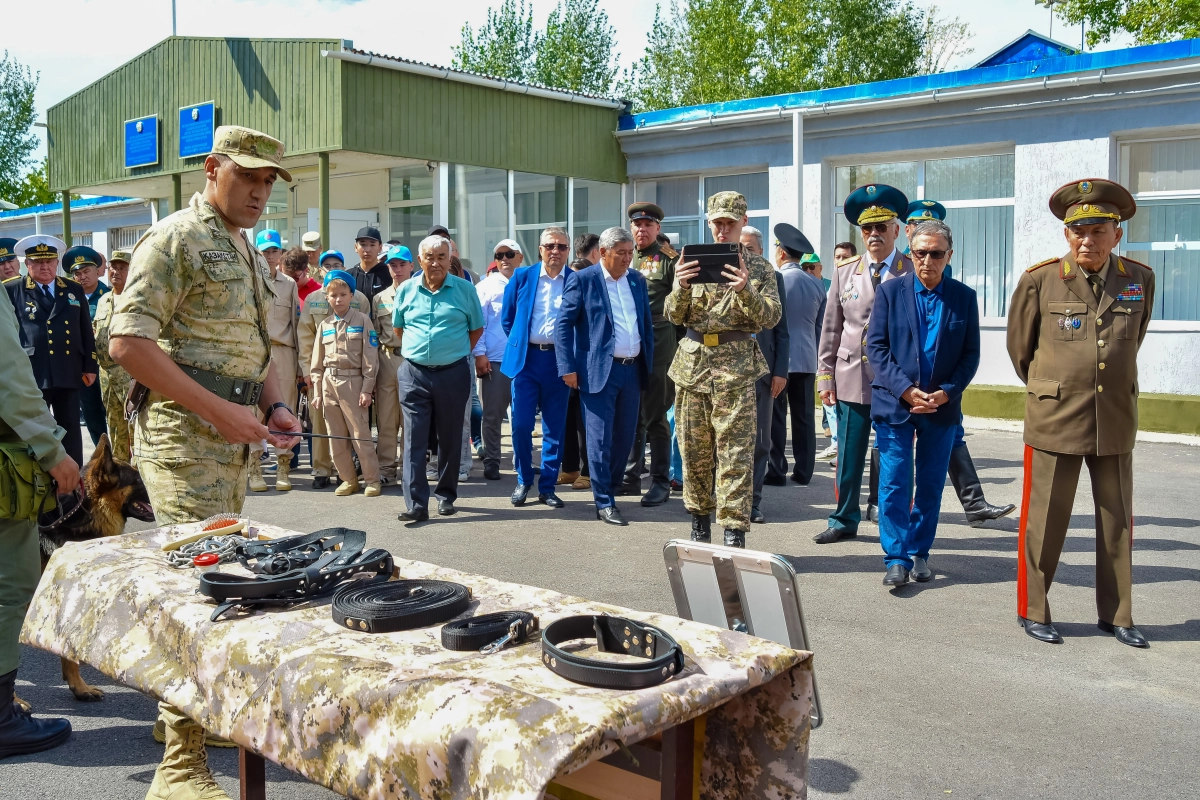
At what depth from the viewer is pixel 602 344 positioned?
26.1 feet

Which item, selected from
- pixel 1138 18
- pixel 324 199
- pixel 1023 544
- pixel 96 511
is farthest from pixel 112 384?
pixel 1138 18

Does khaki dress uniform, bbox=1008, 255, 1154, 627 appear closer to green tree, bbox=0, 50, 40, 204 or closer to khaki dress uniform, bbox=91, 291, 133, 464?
khaki dress uniform, bbox=91, 291, 133, 464

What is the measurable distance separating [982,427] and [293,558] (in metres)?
11.6

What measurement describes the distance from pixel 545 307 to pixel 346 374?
1.83 meters

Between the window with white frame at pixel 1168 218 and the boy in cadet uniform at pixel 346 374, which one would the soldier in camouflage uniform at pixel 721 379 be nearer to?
the boy in cadet uniform at pixel 346 374

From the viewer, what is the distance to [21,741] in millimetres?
3871

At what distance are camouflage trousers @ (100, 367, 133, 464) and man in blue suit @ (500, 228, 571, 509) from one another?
10.0 feet

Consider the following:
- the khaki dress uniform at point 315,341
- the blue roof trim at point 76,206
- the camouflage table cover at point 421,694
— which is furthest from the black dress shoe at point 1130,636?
the blue roof trim at point 76,206

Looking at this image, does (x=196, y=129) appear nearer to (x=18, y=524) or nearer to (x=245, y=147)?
(x=18, y=524)

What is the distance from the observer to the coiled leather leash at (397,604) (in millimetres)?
2553

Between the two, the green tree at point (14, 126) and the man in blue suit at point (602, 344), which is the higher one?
the green tree at point (14, 126)

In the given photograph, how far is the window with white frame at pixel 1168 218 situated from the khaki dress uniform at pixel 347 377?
9.82 meters

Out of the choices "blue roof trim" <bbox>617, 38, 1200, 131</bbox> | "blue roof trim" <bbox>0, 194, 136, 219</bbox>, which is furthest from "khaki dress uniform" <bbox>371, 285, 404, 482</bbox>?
"blue roof trim" <bbox>0, 194, 136, 219</bbox>

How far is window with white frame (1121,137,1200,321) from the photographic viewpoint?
13.1m
